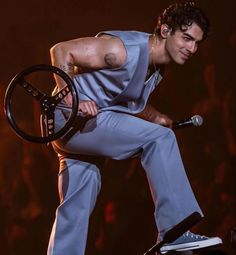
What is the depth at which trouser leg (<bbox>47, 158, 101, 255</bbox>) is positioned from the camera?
1.93 m

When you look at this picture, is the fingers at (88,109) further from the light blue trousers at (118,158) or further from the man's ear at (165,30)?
the man's ear at (165,30)

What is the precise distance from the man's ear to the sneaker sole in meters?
0.68

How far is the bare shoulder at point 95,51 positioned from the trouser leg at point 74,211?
37 centimetres

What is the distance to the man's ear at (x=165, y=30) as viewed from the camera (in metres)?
1.94

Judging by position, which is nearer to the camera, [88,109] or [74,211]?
[88,109]

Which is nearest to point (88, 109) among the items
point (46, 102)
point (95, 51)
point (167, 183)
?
point (46, 102)

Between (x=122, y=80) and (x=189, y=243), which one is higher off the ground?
(x=122, y=80)

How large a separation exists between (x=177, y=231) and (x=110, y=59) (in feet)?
1.85

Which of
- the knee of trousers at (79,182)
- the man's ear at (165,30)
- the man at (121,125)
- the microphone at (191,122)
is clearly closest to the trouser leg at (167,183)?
the man at (121,125)

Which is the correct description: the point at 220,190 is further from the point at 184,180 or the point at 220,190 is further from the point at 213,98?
the point at 184,180

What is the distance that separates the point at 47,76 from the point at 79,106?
4.02ft

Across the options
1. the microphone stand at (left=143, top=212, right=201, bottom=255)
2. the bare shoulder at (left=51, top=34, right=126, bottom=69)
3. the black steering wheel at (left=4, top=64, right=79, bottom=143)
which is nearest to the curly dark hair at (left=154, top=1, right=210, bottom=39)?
the bare shoulder at (left=51, top=34, right=126, bottom=69)

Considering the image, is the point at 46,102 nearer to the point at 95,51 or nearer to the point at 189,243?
the point at 95,51

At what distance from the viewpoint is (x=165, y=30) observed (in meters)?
1.95
